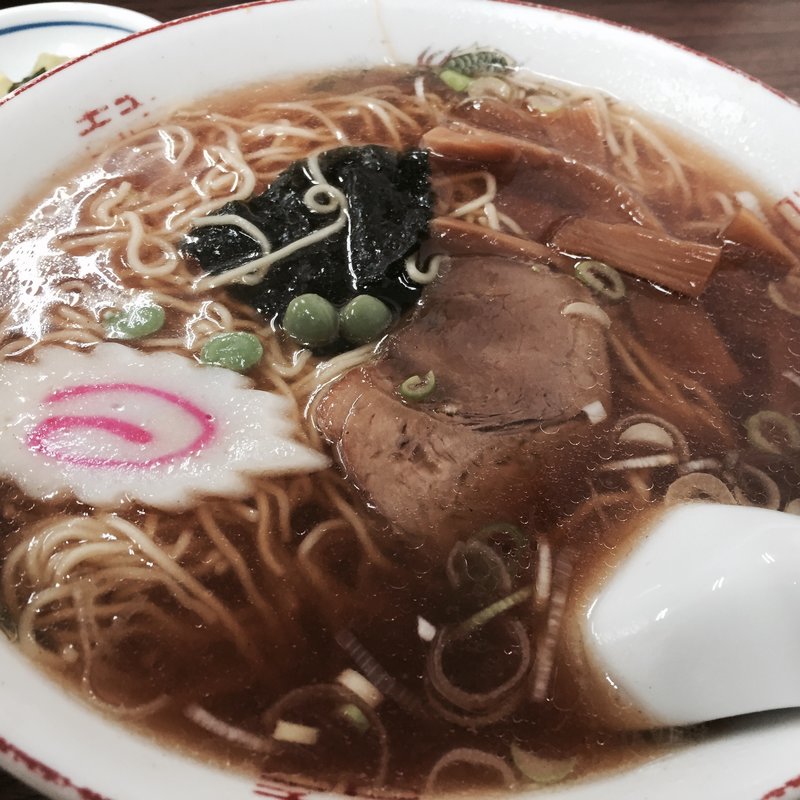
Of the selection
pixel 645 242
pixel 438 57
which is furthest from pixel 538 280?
pixel 438 57

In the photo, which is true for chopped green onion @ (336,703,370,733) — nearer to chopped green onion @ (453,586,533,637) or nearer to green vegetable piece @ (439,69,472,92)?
chopped green onion @ (453,586,533,637)

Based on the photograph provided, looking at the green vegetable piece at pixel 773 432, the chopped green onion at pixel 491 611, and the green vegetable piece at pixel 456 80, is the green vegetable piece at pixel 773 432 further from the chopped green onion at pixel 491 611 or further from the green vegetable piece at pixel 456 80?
the green vegetable piece at pixel 456 80

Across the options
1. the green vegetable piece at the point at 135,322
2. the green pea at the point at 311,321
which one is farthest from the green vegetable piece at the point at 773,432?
the green vegetable piece at the point at 135,322

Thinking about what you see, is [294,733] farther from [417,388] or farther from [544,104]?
[544,104]

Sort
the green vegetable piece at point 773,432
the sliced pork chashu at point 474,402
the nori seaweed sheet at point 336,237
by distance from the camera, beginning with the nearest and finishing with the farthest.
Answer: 1. the sliced pork chashu at point 474,402
2. the green vegetable piece at point 773,432
3. the nori seaweed sheet at point 336,237

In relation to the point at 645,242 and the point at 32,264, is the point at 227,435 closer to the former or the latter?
the point at 32,264

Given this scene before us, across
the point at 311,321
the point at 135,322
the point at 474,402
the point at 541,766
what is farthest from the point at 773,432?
the point at 135,322
